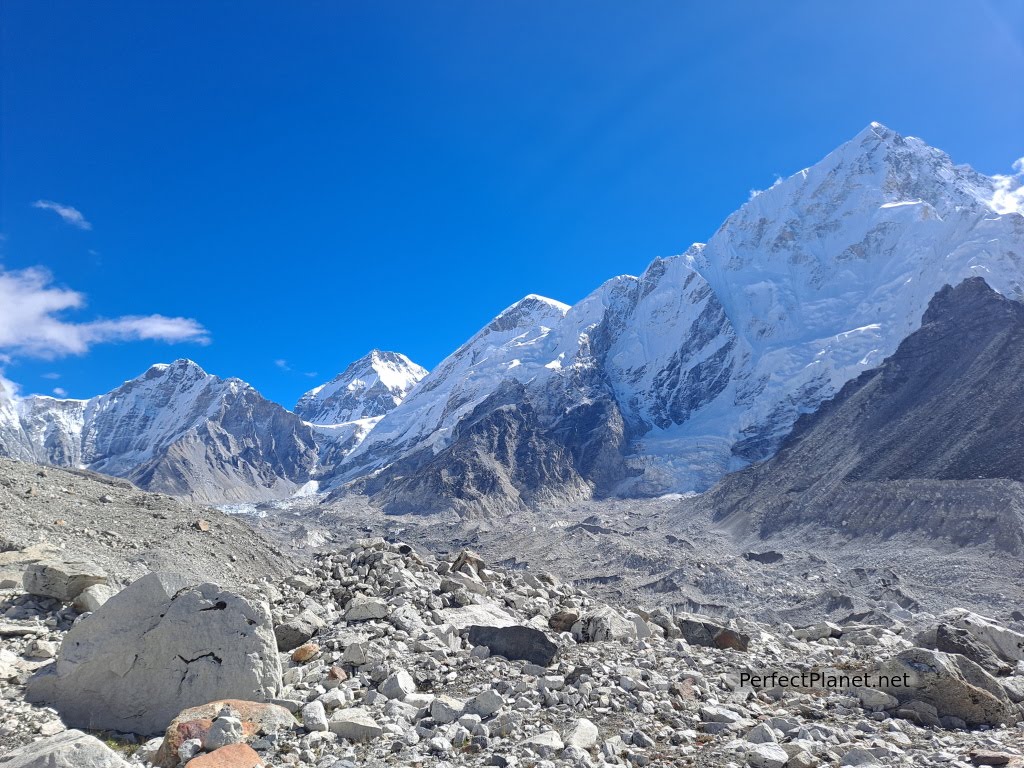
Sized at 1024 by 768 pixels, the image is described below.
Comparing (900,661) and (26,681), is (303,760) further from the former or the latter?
(900,661)

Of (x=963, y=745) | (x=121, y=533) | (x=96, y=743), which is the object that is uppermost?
(x=121, y=533)

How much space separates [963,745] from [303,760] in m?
8.67

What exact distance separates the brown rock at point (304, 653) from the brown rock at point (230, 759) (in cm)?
381

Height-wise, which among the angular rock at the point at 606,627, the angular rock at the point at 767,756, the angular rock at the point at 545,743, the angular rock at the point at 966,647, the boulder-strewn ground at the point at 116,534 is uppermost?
the boulder-strewn ground at the point at 116,534

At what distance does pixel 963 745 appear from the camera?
9836 millimetres

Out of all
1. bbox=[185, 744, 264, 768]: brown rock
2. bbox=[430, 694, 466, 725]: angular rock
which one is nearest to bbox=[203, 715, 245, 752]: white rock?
bbox=[185, 744, 264, 768]: brown rock

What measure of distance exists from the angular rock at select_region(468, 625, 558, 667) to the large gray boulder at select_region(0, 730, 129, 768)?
679cm

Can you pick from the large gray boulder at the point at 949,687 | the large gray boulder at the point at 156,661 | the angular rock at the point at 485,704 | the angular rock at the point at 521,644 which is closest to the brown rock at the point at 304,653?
the large gray boulder at the point at 156,661

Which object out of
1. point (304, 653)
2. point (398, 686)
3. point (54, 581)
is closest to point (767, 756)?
point (398, 686)

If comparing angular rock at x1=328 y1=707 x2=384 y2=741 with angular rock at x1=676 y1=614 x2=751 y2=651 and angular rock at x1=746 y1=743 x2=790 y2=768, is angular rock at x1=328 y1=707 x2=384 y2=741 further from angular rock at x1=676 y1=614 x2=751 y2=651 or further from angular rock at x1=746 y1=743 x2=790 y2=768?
angular rock at x1=676 y1=614 x2=751 y2=651

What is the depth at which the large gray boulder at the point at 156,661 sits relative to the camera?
10.6 meters

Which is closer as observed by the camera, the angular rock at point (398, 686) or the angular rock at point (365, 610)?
the angular rock at point (398, 686)

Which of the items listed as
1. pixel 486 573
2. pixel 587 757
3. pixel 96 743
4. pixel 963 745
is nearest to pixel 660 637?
pixel 486 573

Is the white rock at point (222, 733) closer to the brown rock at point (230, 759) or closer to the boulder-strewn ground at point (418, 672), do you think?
the boulder-strewn ground at point (418, 672)
